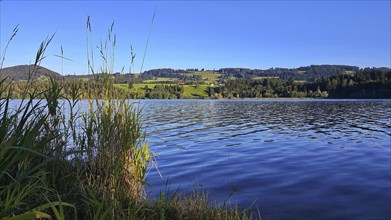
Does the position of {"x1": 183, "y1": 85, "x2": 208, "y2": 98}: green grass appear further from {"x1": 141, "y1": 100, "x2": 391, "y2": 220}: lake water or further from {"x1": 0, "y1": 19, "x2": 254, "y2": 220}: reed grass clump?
{"x1": 0, "y1": 19, "x2": 254, "y2": 220}: reed grass clump

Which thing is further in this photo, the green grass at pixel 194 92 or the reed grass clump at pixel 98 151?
the green grass at pixel 194 92

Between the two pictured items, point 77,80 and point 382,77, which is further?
point 382,77

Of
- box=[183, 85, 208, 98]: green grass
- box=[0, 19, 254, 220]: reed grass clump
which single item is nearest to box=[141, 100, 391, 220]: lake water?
box=[0, 19, 254, 220]: reed grass clump

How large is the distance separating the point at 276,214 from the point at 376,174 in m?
5.73

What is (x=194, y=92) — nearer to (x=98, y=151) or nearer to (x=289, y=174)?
(x=289, y=174)

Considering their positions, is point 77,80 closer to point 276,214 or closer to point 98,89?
point 98,89

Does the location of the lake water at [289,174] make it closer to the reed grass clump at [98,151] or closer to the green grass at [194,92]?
the reed grass clump at [98,151]

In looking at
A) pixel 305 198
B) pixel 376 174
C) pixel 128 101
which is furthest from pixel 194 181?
pixel 376 174

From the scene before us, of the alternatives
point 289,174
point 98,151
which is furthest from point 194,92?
point 98,151

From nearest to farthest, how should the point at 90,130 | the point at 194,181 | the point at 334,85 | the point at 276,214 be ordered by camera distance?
the point at 90,130, the point at 276,214, the point at 194,181, the point at 334,85

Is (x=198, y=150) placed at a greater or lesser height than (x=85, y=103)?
lesser

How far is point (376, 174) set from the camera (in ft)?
34.9

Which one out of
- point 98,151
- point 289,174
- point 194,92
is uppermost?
point 98,151

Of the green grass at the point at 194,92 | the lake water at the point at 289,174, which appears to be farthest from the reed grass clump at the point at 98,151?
the green grass at the point at 194,92
